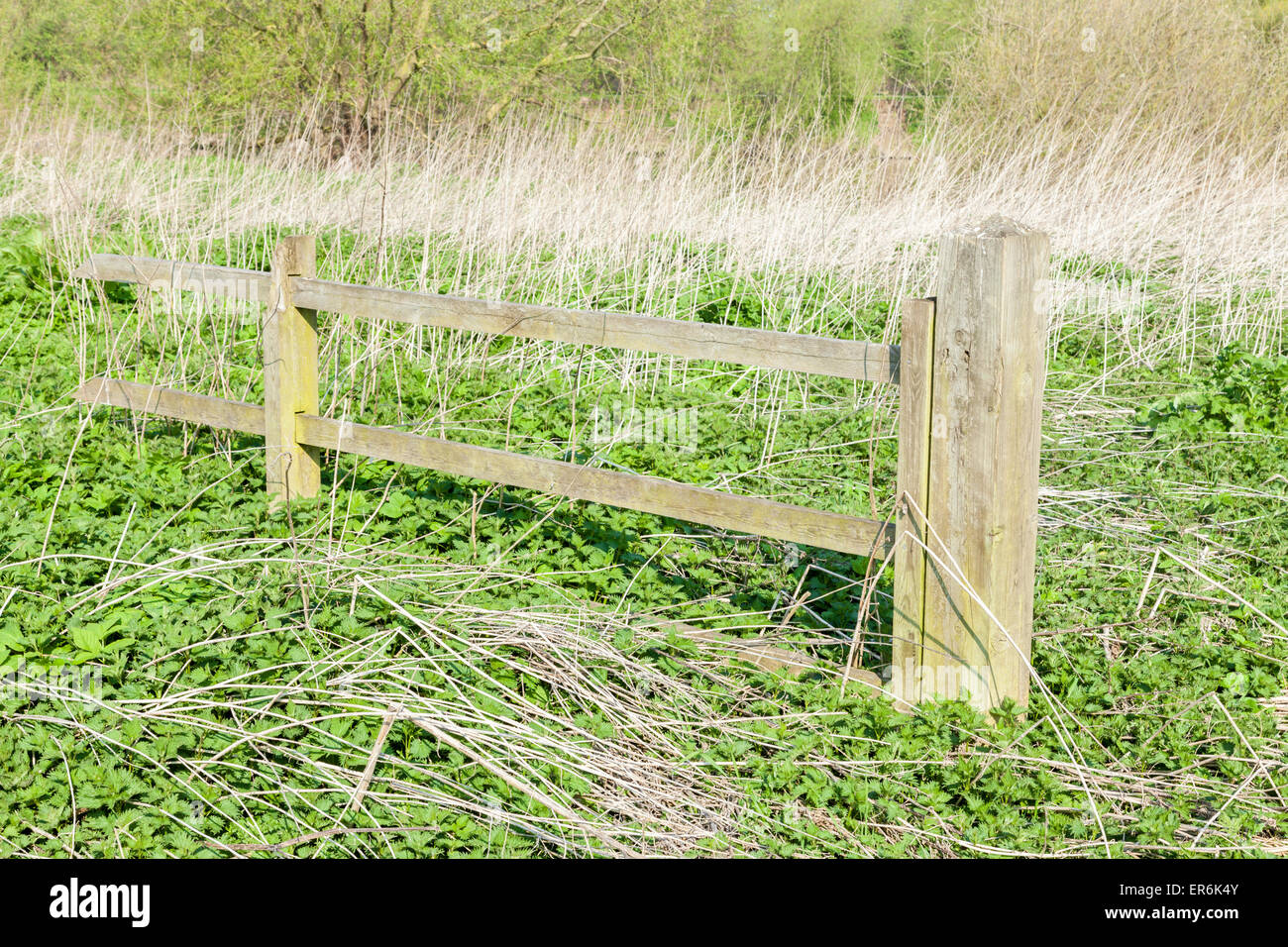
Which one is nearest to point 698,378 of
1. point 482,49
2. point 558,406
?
point 558,406

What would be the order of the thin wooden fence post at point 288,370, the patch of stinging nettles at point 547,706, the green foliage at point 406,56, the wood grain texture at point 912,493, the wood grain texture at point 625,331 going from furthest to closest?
the green foliage at point 406,56, the thin wooden fence post at point 288,370, the wood grain texture at point 625,331, the wood grain texture at point 912,493, the patch of stinging nettles at point 547,706

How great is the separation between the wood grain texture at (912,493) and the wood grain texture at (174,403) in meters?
2.58

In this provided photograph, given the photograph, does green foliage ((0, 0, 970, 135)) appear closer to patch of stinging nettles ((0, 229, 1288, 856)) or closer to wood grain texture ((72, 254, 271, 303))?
wood grain texture ((72, 254, 271, 303))

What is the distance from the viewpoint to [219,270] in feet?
14.5

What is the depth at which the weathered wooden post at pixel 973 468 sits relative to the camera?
2.68 metres

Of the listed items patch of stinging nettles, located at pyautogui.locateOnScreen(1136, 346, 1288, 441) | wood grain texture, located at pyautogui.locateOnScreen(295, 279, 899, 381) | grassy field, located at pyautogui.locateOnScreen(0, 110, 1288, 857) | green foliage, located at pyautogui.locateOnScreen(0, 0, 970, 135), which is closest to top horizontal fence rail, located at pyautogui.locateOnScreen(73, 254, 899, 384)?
wood grain texture, located at pyautogui.locateOnScreen(295, 279, 899, 381)

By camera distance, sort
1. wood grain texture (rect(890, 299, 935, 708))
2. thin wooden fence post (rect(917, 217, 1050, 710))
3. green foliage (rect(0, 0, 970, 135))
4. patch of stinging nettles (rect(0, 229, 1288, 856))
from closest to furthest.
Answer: patch of stinging nettles (rect(0, 229, 1288, 856))
thin wooden fence post (rect(917, 217, 1050, 710))
wood grain texture (rect(890, 299, 935, 708))
green foliage (rect(0, 0, 970, 135))

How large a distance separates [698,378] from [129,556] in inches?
128

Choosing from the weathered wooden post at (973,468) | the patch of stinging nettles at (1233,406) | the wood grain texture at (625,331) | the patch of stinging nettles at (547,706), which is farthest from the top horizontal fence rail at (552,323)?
the patch of stinging nettles at (1233,406)

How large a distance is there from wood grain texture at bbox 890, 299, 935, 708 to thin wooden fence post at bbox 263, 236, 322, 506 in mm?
2317

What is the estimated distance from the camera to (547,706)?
117 inches

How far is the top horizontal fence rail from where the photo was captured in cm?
301

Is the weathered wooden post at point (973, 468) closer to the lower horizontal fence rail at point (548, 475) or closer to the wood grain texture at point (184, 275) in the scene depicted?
the lower horizontal fence rail at point (548, 475)
